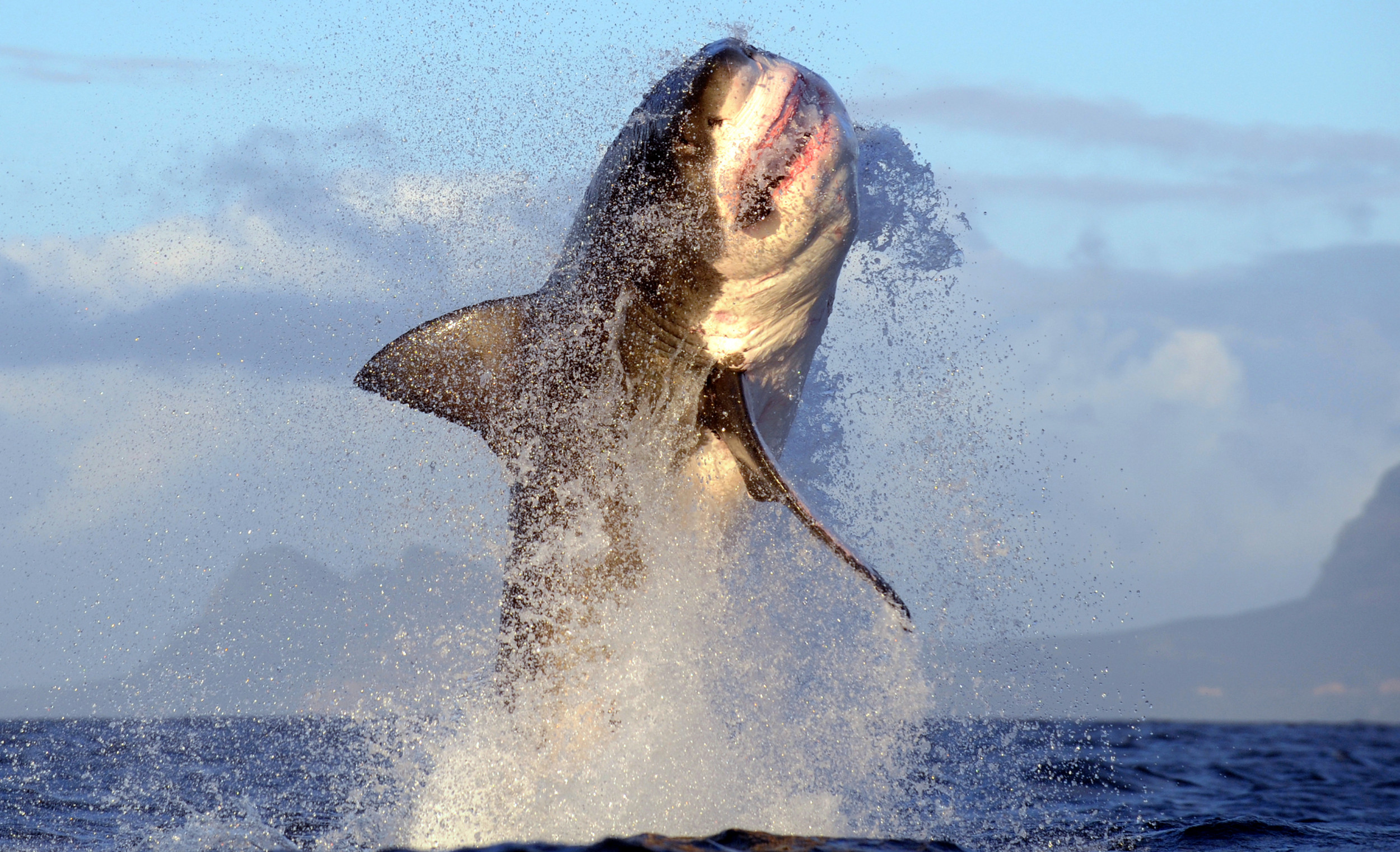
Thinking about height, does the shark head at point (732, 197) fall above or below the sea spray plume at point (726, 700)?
above

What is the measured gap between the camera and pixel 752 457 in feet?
17.9

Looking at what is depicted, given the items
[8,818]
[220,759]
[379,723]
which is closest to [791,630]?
[379,723]

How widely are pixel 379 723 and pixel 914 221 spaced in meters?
4.65

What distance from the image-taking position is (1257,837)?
26.4 ft

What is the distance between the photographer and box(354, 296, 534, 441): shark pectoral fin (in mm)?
5742

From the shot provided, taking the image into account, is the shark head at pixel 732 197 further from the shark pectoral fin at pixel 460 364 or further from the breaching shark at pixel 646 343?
the shark pectoral fin at pixel 460 364

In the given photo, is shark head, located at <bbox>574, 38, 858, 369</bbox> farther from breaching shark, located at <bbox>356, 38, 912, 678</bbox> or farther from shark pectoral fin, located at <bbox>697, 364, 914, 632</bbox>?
shark pectoral fin, located at <bbox>697, 364, 914, 632</bbox>

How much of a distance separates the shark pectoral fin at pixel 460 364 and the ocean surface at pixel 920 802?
2.00 meters

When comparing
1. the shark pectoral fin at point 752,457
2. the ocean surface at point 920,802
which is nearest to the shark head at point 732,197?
the shark pectoral fin at point 752,457

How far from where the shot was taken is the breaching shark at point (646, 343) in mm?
5039

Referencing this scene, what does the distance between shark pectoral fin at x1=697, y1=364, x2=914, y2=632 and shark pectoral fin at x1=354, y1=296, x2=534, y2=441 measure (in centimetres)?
117

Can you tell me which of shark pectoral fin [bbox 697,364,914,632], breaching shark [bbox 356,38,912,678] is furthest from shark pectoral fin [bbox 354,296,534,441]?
shark pectoral fin [bbox 697,364,914,632]

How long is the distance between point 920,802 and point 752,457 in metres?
4.75

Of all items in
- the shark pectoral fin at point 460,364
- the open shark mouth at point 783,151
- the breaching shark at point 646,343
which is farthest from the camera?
the shark pectoral fin at point 460,364
